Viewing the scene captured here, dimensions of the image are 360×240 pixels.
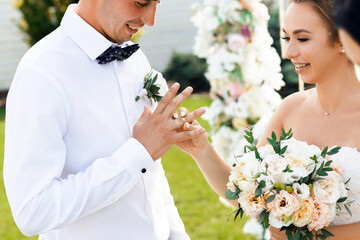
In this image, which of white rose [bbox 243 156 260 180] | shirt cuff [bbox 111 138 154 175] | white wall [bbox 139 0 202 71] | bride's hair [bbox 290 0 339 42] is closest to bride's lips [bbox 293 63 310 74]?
bride's hair [bbox 290 0 339 42]

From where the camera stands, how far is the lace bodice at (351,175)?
7.76ft

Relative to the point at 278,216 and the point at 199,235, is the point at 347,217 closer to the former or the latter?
the point at 278,216

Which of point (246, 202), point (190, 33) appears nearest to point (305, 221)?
point (246, 202)

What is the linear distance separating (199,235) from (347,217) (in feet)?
9.96

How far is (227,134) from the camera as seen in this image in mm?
4957

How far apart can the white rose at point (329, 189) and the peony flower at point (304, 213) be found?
5cm

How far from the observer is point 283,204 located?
2.18 metres

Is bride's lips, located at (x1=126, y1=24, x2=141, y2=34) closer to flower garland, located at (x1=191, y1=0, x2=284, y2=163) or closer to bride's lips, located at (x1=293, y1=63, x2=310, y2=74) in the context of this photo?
bride's lips, located at (x1=293, y1=63, x2=310, y2=74)

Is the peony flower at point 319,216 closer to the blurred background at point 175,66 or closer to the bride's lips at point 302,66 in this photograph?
the bride's lips at point 302,66

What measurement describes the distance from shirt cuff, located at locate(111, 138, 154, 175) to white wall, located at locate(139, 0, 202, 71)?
1046 cm

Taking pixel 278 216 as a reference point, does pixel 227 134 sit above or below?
below

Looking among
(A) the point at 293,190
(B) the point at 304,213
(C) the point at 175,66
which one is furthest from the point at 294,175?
(C) the point at 175,66

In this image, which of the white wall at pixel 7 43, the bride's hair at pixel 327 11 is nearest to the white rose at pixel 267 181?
the bride's hair at pixel 327 11

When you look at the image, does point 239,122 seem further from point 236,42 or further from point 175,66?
point 175,66
